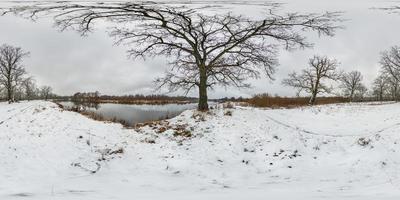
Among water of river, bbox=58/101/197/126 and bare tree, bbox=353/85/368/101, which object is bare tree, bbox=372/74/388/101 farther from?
water of river, bbox=58/101/197/126

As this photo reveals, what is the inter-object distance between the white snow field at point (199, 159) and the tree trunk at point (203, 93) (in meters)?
1.58

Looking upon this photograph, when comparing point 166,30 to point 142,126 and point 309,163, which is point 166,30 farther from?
point 309,163

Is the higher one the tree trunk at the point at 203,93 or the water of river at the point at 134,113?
the tree trunk at the point at 203,93

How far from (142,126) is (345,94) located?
237ft

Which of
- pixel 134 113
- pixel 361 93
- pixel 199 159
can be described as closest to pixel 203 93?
pixel 199 159

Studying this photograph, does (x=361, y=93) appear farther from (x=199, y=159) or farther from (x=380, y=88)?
(x=199, y=159)

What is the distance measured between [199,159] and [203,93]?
7756mm

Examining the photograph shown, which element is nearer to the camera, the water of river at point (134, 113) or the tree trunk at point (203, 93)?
the tree trunk at point (203, 93)

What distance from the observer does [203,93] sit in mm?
21656

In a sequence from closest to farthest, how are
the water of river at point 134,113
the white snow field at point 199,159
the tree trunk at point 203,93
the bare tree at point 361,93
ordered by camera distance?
the white snow field at point 199,159 → the tree trunk at point 203,93 → the water of river at point 134,113 → the bare tree at point 361,93

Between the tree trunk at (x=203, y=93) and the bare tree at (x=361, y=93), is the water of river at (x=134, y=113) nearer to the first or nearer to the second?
the tree trunk at (x=203, y=93)

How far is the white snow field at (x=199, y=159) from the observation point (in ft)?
35.5

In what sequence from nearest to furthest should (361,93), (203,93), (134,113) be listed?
(203,93)
(134,113)
(361,93)

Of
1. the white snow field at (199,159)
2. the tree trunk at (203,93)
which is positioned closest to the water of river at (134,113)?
the tree trunk at (203,93)
